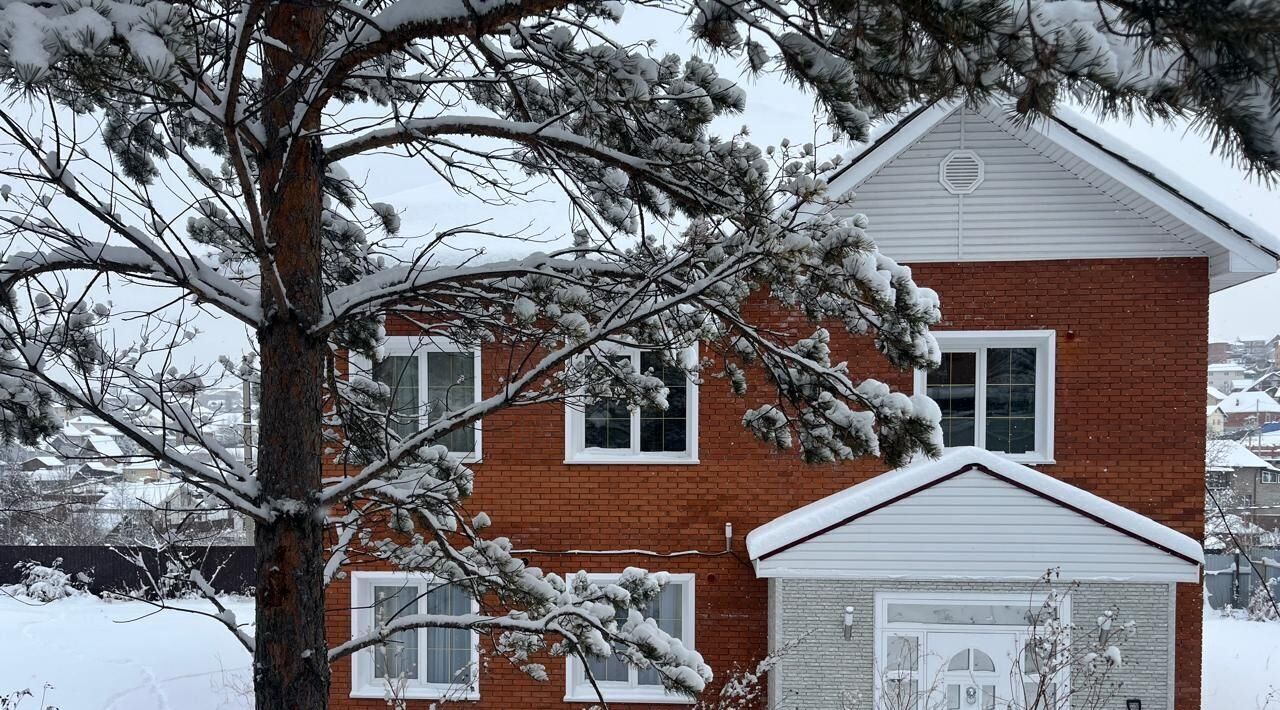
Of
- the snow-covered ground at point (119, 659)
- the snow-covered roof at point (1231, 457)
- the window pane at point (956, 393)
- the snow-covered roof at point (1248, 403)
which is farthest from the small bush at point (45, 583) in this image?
the snow-covered roof at point (1248, 403)

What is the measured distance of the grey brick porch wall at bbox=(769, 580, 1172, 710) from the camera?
6934 mm

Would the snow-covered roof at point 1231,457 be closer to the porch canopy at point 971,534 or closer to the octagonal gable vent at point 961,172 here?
the porch canopy at point 971,534

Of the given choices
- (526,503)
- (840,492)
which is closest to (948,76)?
(840,492)

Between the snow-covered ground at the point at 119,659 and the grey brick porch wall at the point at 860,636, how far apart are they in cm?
703

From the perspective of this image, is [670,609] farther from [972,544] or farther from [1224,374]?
[1224,374]

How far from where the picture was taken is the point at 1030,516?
703 cm

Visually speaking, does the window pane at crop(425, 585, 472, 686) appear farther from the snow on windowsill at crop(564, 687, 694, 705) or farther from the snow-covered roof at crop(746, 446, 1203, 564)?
the snow-covered roof at crop(746, 446, 1203, 564)

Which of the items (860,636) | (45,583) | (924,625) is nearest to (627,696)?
(860,636)

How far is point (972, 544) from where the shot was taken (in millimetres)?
7070

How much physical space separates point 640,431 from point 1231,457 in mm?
35313

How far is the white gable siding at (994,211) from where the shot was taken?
301 inches

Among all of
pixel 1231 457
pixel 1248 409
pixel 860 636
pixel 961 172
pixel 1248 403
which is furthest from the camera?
pixel 1248 403

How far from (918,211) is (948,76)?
237 inches

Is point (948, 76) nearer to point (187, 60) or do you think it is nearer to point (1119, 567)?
point (187, 60)
